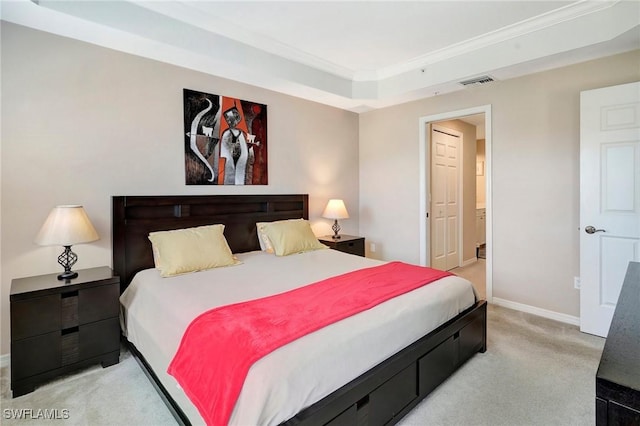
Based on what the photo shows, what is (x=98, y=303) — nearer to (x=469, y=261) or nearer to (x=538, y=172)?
(x=538, y=172)

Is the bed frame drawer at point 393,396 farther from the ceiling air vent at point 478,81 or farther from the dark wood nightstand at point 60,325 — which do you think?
the ceiling air vent at point 478,81

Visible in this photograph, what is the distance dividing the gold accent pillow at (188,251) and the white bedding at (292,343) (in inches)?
3.8

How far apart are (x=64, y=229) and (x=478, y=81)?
3.96m

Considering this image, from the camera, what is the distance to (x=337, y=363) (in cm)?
149

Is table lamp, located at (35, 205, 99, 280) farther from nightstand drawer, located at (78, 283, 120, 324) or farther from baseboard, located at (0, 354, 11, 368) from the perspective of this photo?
baseboard, located at (0, 354, 11, 368)

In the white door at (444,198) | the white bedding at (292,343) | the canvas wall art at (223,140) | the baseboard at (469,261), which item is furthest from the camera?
the baseboard at (469,261)

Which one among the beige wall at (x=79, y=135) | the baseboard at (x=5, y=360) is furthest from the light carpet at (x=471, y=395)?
the beige wall at (x=79, y=135)

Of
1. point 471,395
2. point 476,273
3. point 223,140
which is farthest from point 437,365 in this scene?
point 476,273

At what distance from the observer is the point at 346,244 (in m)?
4.09

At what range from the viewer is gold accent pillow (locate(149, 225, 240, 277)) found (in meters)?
2.60

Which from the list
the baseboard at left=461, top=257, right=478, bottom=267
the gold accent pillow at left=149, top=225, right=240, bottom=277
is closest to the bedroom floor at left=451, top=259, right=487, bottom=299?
the baseboard at left=461, top=257, right=478, bottom=267

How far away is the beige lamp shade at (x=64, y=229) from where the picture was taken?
87.9 inches

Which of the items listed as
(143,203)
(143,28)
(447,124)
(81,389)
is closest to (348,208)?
(447,124)

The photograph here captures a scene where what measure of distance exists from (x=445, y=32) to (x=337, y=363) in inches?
121
